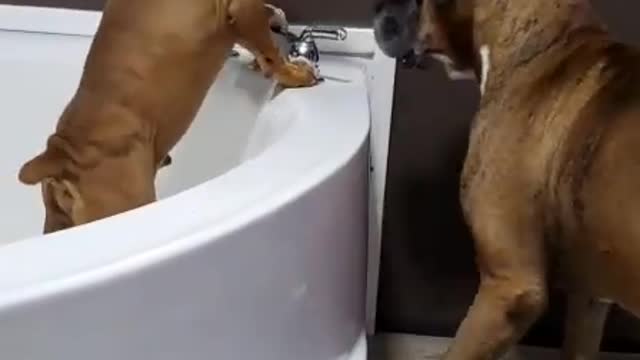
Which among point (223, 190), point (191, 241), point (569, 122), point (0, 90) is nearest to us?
point (191, 241)

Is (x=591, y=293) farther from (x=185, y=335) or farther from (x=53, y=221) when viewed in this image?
(x=53, y=221)

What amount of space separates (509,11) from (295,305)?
43 cm

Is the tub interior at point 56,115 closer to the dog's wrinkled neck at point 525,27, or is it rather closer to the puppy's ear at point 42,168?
the puppy's ear at point 42,168

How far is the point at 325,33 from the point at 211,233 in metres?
0.66

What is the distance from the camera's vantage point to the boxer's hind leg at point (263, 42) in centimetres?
158

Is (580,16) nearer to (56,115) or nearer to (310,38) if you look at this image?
(310,38)

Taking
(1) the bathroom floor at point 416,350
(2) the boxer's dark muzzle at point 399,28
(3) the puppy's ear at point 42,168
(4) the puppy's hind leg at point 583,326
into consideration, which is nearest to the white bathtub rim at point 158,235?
(2) the boxer's dark muzzle at point 399,28

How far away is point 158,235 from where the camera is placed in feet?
3.77

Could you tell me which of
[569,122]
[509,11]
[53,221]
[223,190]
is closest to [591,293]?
[569,122]

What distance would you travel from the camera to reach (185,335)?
1162 mm

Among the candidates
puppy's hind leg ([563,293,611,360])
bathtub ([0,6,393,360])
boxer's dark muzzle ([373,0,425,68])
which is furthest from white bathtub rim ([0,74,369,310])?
puppy's hind leg ([563,293,611,360])

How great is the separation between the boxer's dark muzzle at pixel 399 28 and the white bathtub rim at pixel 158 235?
0.54 feet

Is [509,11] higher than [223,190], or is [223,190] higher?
[509,11]

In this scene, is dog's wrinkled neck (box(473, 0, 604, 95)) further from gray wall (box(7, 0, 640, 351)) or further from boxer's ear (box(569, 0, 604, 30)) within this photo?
gray wall (box(7, 0, 640, 351))
